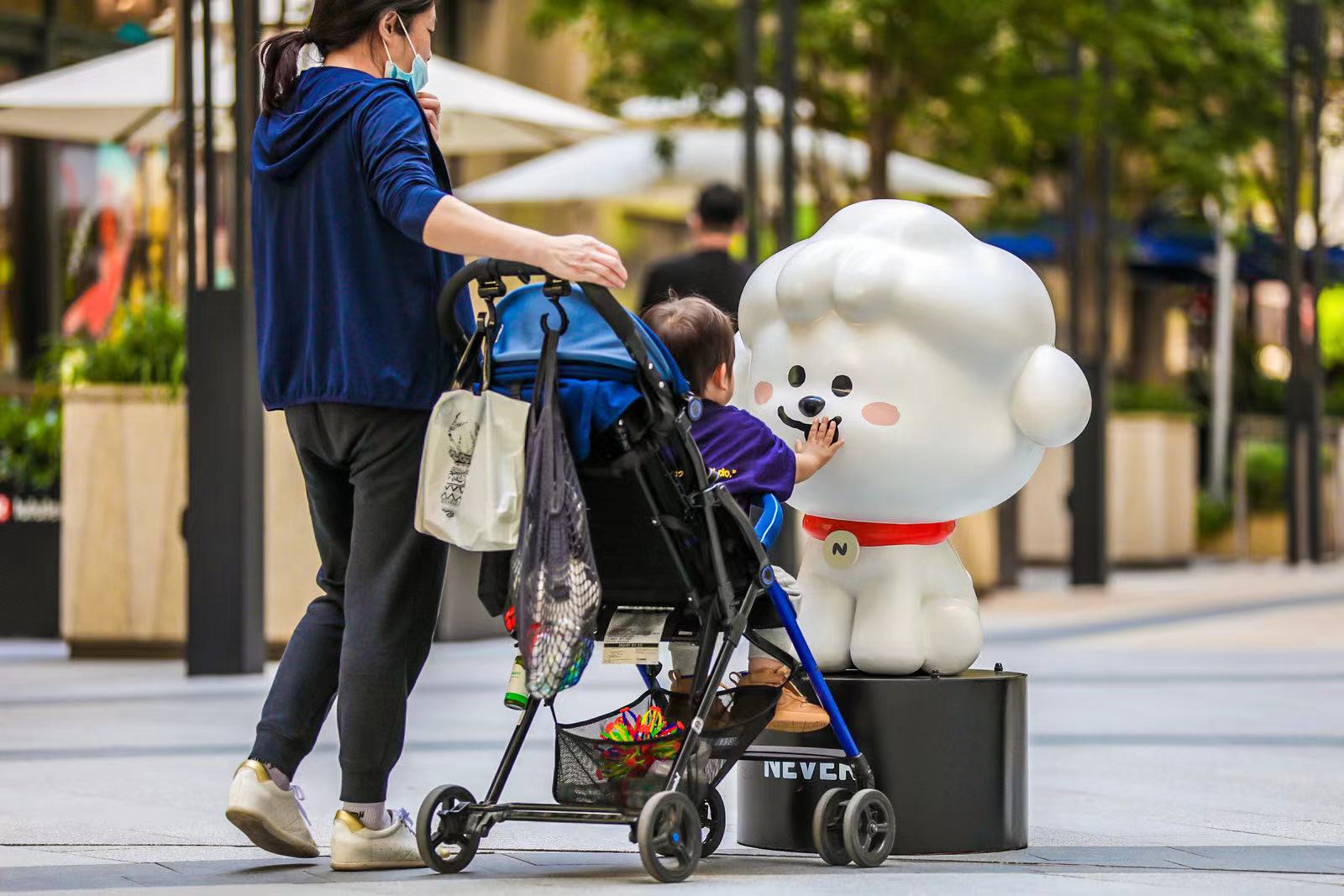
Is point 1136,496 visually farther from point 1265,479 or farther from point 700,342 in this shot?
point 700,342

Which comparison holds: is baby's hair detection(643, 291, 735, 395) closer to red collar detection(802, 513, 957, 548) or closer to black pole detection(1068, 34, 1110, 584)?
red collar detection(802, 513, 957, 548)

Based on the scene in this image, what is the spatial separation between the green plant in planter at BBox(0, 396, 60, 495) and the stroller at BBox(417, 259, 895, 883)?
21.6 feet

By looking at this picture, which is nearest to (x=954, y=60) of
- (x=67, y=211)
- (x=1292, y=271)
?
(x=1292, y=271)

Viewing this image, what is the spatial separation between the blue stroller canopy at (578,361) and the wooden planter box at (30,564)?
6.72 metres

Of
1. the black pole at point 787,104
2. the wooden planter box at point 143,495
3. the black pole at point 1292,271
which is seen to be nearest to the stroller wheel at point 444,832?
the wooden planter box at point 143,495

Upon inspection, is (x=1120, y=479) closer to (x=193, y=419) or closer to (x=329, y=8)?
(x=193, y=419)

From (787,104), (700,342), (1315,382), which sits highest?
(787,104)

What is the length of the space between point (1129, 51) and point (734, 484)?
10561 mm

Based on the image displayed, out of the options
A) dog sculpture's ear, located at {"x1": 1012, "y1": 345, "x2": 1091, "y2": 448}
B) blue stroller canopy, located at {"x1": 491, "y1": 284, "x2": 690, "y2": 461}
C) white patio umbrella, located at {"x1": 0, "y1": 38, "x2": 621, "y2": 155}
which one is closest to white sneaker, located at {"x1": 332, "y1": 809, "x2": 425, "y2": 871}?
blue stroller canopy, located at {"x1": 491, "y1": 284, "x2": 690, "y2": 461}

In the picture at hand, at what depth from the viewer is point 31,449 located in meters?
11.0

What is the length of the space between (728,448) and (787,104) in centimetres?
741

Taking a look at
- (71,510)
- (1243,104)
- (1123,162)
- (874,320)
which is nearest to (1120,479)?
(1243,104)

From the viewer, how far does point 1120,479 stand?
17.8 m

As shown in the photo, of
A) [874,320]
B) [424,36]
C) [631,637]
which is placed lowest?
[631,637]
